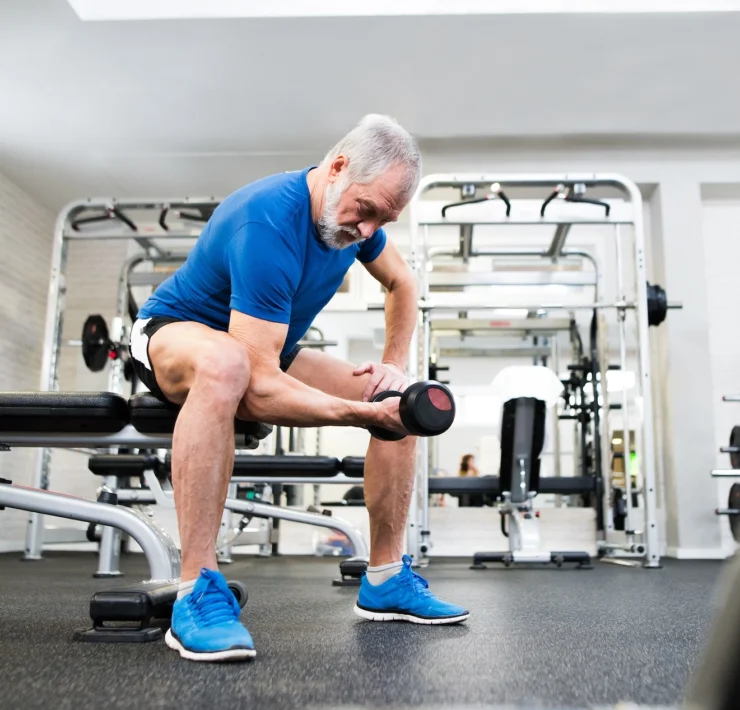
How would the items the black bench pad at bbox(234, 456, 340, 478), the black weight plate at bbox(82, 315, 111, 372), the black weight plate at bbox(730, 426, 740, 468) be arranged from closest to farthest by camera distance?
1. the black bench pad at bbox(234, 456, 340, 478)
2. the black weight plate at bbox(730, 426, 740, 468)
3. the black weight plate at bbox(82, 315, 111, 372)

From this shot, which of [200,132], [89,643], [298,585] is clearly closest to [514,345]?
[200,132]

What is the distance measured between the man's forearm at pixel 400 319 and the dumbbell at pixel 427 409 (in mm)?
500

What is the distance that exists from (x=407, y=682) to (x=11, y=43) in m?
3.53

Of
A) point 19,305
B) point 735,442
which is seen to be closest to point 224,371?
point 735,442

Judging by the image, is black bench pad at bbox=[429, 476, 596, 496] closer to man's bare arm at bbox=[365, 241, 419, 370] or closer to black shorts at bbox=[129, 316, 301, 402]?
man's bare arm at bbox=[365, 241, 419, 370]

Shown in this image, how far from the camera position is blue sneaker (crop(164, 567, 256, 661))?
97cm

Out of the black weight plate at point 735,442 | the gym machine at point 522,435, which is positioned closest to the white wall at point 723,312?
the black weight plate at point 735,442

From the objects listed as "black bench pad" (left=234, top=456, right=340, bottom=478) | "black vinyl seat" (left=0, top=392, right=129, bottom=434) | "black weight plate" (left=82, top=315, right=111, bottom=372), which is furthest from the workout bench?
"black weight plate" (left=82, top=315, right=111, bottom=372)

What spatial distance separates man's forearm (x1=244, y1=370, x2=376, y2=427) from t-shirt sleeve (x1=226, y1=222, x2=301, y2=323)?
10cm

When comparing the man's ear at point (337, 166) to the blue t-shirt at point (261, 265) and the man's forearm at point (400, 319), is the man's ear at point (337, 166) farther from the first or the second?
the man's forearm at point (400, 319)

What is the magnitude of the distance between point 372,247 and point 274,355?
425 millimetres

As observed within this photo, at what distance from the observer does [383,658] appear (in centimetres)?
101

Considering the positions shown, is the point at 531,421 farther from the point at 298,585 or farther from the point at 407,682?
the point at 407,682

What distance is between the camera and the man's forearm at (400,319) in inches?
59.9
